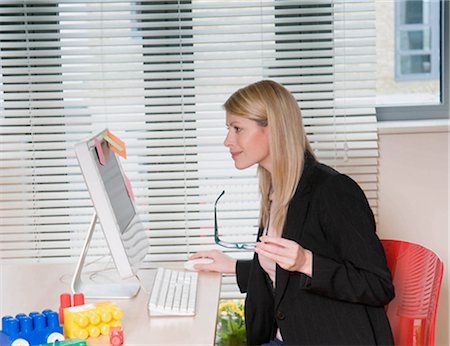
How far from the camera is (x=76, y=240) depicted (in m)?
3.29

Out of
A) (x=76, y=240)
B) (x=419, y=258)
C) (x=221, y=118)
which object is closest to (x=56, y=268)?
(x=76, y=240)

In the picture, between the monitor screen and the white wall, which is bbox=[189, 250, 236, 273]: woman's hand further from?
the white wall

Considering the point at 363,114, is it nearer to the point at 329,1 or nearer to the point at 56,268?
the point at 329,1

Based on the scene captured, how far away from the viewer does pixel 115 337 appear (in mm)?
1770

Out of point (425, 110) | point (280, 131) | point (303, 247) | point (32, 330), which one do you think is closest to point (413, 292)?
point (303, 247)

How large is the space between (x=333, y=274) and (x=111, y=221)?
0.59 metres

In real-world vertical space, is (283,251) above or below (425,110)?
below

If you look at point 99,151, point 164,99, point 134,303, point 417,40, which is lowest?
point 134,303

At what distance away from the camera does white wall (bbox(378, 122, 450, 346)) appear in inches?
125

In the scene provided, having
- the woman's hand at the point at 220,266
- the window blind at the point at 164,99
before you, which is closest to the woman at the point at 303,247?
the woman's hand at the point at 220,266

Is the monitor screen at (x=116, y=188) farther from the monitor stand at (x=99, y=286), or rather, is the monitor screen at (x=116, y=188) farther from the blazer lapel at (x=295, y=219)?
the blazer lapel at (x=295, y=219)

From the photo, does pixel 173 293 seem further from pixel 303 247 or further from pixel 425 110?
pixel 425 110

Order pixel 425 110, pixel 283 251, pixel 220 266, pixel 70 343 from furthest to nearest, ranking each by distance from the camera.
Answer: pixel 425 110
pixel 220 266
pixel 283 251
pixel 70 343

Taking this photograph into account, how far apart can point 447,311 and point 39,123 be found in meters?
1.86
